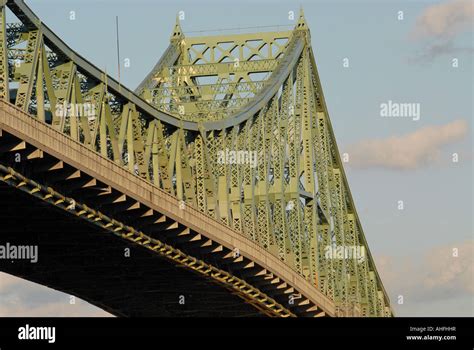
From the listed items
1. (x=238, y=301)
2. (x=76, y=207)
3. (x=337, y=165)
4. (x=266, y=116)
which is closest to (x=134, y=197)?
(x=76, y=207)

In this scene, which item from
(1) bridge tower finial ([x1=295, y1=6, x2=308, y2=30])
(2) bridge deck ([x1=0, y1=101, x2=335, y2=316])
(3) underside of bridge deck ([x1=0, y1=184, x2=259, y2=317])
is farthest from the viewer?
(1) bridge tower finial ([x1=295, y1=6, x2=308, y2=30])

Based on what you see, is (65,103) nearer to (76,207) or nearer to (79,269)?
(76,207)

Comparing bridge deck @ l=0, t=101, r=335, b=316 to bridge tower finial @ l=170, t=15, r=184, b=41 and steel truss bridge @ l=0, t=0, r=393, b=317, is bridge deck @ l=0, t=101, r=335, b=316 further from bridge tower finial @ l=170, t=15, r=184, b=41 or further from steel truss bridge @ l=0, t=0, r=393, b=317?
bridge tower finial @ l=170, t=15, r=184, b=41

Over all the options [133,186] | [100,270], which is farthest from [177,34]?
[133,186]

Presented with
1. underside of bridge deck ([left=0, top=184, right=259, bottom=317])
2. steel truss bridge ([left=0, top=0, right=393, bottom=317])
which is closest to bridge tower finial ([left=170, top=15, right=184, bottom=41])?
steel truss bridge ([left=0, top=0, right=393, bottom=317])

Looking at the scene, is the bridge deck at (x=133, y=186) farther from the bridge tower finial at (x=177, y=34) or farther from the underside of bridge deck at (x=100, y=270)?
the bridge tower finial at (x=177, y=34)

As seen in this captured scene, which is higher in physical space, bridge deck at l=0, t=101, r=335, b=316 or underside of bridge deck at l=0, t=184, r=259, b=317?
bridge deck at l=0, t=101, r=335, b=316

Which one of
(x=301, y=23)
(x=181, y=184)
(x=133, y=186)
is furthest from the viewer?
(x=301, y=23)

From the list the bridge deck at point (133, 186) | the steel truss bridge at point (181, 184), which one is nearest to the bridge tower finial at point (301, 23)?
the steel truss bridge at point (181, 184)

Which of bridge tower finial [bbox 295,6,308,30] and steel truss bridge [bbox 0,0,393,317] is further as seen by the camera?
bridge tower finial [bbox 295,6,308,30]

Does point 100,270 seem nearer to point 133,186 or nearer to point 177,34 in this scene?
point 133,186
